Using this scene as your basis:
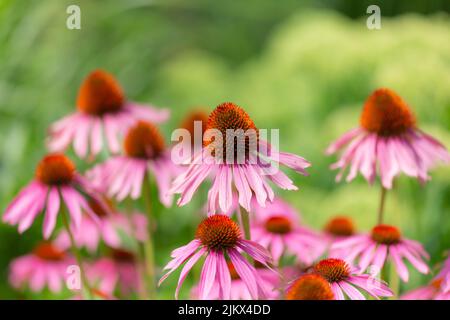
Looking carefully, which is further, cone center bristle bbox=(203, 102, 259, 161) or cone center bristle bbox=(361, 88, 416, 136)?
cone center bristle bbox=(361, 88, 416, 136)

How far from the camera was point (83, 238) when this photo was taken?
1.76 meters

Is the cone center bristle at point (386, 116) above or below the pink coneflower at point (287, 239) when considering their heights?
above

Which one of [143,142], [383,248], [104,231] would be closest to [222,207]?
[383,248]

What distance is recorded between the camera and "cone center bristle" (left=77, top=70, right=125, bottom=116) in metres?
1.60

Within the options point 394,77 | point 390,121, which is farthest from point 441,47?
point 390,121

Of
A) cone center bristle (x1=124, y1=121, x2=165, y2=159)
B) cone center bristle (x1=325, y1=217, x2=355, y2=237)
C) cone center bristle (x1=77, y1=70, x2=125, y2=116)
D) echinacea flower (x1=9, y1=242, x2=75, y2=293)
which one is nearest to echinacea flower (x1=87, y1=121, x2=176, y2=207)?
cone center bristle (x1=124, y1=121, x2=165, y2=159)

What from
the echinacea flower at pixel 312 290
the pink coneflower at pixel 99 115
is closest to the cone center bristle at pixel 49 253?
the pink coneflower at pixel 99 115

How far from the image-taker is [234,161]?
0.96 m

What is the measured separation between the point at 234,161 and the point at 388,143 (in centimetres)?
41

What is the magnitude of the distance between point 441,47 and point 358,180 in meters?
0.54

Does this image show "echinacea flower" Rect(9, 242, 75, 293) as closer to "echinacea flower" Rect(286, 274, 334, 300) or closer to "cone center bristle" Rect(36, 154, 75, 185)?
"cone center bristle" Rect(36, 154, 75, 185)

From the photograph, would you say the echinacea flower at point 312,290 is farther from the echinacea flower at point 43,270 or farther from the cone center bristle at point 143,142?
the echinacea flower at point 43,270

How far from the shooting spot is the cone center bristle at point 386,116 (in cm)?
125

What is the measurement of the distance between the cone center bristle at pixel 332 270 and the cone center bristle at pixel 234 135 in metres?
0.18
